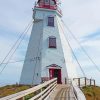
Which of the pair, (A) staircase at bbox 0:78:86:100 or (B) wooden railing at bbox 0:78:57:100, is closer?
(B) wooden railing at bbox 0:78:57:100

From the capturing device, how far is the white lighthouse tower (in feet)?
116

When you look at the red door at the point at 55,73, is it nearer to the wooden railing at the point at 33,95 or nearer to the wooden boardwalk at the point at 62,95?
the wooden boardwalk at the point at 62,95

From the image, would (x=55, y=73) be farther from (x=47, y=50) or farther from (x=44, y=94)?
(x=44, y=94)

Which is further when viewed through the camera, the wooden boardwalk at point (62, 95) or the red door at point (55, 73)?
the red door at point (55, 73)

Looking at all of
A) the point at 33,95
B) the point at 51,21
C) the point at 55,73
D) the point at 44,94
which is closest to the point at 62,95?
the point at 33,95

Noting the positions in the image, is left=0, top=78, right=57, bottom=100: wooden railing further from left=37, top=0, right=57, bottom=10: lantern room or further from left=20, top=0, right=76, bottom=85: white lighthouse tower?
left=37, top=0, right=57, bottom=10: lantern room

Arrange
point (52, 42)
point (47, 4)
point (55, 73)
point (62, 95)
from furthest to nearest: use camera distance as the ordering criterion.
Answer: point (47, 4), point (52, 42), point (55, 73), point (62, 95)

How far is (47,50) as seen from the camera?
3634cm

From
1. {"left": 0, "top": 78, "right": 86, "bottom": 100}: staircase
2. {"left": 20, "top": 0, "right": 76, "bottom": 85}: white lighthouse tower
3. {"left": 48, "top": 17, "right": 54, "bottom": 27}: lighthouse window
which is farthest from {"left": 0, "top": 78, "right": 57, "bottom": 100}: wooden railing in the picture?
{"left": 48, "top": 17, "right": 54, "bottom": 27}: lighthouse window

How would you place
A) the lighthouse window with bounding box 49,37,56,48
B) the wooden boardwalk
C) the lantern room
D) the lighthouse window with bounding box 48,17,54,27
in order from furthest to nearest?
the lantern room < the lighthouse window with bounding box 48,17,54,27 < the lighthouse window with bounding box 49,37,56,48 < the wooden boardwalk

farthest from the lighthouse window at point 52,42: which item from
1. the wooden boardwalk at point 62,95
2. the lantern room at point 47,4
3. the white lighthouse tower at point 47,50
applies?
the wooden boardwalk at point 62,95

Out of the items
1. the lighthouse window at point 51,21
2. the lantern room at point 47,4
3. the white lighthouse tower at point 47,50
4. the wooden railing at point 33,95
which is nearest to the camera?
the wooden railing at point 33,95

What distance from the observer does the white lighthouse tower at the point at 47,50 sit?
35250mm

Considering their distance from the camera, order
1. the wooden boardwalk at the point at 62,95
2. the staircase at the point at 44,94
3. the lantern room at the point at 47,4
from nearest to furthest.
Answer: the staircase at the point at 44,94 < the wooden boardwalk at the point at 62,95 < the lantern room at the point at 47,4
